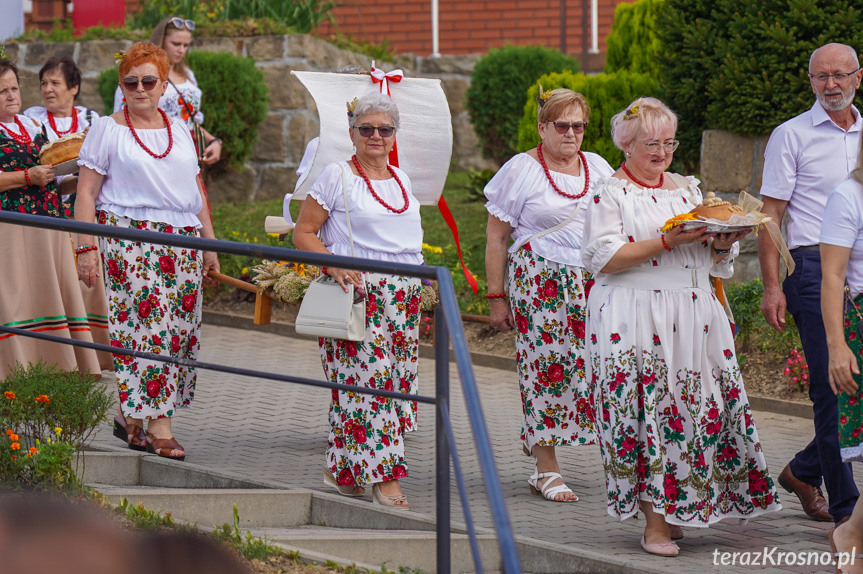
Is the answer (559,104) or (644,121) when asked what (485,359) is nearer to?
(559,104)

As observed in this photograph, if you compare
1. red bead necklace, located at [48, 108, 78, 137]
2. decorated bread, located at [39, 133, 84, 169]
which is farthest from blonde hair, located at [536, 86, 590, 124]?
red bead necklace, located at [48, 108, 78, 137]

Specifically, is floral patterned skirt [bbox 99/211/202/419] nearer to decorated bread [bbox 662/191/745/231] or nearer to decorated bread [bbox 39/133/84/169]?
decorated bread [bbox 39/133/84/169]

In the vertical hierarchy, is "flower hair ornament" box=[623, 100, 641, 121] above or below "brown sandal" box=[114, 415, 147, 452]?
above

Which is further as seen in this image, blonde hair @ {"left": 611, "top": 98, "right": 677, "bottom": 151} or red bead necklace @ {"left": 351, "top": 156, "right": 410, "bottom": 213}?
red bead necklace @ {"left": 351, "top": 156, "right": 410, "bottom": 213}

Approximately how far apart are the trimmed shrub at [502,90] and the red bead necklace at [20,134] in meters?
7.98

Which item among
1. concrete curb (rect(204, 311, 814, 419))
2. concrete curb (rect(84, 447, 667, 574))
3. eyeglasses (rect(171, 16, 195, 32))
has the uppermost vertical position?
eyeglasses (rect(171, 16, 195, 32))

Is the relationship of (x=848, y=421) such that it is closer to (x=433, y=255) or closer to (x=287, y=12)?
(x=433, y=255)

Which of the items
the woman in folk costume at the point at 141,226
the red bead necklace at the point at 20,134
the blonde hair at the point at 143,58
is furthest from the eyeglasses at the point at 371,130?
the red bead necklace at the point at 20,134

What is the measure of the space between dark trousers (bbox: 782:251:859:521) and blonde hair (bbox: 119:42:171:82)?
3356 millimetres

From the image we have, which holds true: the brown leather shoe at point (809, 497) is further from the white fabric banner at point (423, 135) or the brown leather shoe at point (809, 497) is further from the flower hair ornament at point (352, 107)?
the flower hair ornament at point (352, 107)

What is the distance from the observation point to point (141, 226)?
607 centimetres

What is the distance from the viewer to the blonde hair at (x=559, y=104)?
5.74 metres

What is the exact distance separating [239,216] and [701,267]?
9.01 m

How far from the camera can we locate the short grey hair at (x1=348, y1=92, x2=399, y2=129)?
17.9 feet
